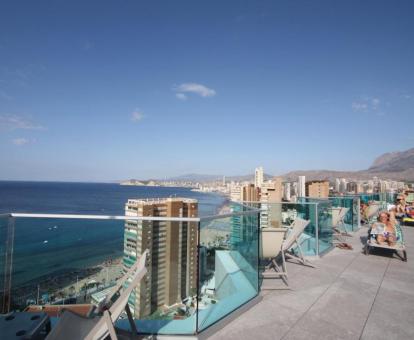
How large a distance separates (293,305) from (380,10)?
1388 cm

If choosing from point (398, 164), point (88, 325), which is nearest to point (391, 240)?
point (88, 325)

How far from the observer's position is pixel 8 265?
2559mm

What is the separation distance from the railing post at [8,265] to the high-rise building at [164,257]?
3.64ft

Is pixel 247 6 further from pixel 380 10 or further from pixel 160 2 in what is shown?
pixel 380 10

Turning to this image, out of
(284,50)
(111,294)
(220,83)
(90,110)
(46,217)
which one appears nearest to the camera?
(111,294)

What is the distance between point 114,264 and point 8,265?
3.38 feet

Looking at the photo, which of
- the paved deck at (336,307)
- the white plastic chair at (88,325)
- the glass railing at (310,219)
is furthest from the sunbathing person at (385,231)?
the white plastic chair at (88,325)

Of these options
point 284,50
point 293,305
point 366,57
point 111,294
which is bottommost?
point 293,305

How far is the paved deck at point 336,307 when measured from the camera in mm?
2600

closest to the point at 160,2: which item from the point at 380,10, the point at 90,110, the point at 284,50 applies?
the point at 284,50

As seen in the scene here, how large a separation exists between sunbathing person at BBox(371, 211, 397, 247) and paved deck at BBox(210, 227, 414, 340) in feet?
2.32

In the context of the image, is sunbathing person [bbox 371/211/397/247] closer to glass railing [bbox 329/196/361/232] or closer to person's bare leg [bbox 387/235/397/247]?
person's bare leg [bbox 387/235/397/247]

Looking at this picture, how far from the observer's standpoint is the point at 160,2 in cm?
1188

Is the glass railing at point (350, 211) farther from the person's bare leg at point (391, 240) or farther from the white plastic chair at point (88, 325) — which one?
the white plastic chair at point (88, 325)
